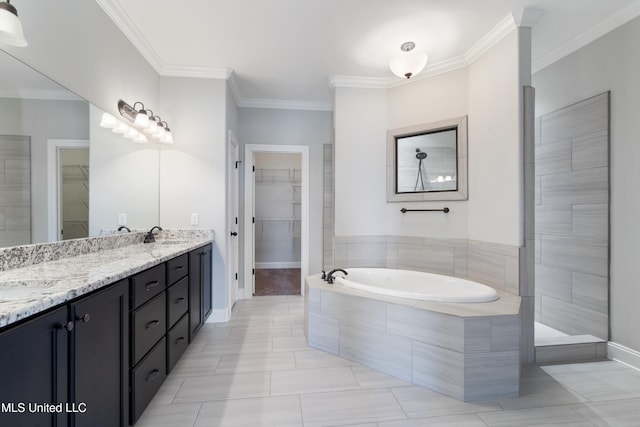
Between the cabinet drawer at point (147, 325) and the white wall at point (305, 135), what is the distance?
6.94 feet

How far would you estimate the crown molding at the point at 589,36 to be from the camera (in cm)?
203

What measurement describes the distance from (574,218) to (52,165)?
3.67 meters

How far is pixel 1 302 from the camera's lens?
804 mm

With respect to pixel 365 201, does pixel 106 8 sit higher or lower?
higher

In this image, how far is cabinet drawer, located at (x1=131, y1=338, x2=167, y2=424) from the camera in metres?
1.40

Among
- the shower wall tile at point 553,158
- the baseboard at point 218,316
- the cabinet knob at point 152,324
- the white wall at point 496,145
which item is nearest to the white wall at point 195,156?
the baseboard at point 218,316

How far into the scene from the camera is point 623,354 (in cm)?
209

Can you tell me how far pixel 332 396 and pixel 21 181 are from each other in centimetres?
197

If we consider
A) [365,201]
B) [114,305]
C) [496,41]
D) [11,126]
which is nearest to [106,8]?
[11,126]

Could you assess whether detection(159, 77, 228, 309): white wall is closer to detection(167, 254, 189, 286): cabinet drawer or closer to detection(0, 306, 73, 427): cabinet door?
detection(167, 254, 189, 286): cabinet drawer

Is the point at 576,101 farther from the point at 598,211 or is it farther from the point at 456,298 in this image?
the point at 456,298

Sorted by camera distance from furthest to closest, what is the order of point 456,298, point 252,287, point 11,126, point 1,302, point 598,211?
1. point 252,287
2. point 598,211
3. point 456,298
4. point 11,126
5. point 1,302

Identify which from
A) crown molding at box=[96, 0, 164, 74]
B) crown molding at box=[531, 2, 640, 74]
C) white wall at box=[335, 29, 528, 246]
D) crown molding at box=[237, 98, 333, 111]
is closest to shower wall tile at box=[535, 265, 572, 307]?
white wall at box=[335, 29, 528, 246]

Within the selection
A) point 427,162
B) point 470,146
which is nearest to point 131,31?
point 427,162
